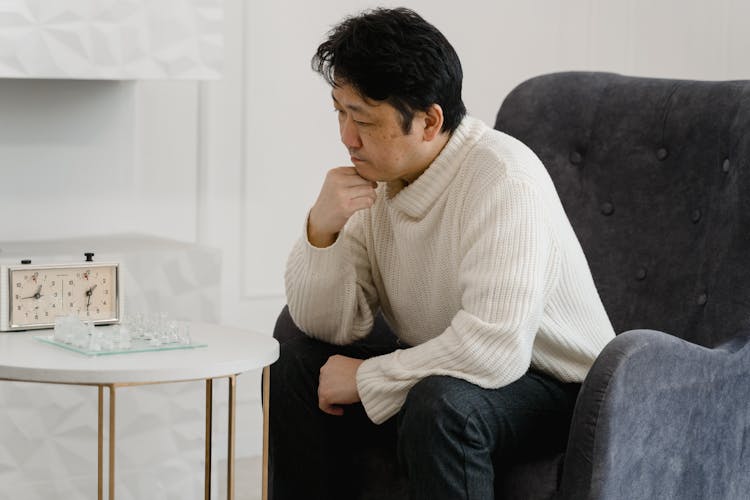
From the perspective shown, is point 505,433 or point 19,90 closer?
point 505,433

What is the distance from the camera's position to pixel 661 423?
171 cm

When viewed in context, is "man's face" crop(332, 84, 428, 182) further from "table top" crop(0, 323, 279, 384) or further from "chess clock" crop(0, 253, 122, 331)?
"chess clock" crop(0, 253, 122, 331)

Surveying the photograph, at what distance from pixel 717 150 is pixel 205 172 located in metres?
1.21

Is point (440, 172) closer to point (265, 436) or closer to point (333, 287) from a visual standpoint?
point (333, 287)

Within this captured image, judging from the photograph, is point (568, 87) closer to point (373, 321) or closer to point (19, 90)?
point (373, 321)

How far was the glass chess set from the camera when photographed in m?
1.68

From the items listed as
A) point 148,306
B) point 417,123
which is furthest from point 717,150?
point 148,306

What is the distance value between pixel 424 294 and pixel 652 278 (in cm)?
51

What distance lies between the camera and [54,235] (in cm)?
252

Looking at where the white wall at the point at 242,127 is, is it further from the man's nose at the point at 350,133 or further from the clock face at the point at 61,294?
the man's nose at the point at 350,133

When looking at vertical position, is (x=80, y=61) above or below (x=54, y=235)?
above

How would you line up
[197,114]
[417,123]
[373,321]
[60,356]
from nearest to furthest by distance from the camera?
[60,356] < [417,123] < [373,321] < [197,114]

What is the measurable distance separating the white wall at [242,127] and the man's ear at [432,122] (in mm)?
1016

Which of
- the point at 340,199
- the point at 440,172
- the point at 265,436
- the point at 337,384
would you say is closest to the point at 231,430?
the point at 265,436
